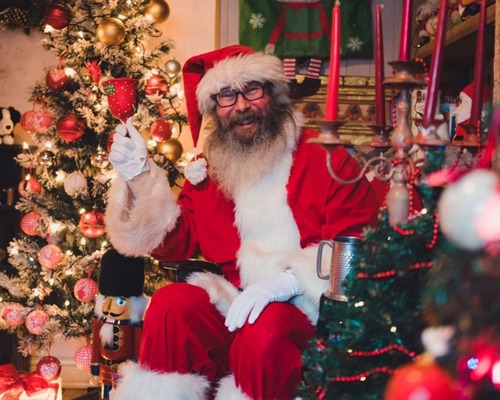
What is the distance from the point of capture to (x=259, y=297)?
2.08 m

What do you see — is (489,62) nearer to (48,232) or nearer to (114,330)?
(114,330)

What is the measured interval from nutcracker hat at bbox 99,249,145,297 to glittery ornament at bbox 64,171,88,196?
0.73 m

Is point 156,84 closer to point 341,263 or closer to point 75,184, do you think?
point 75,184

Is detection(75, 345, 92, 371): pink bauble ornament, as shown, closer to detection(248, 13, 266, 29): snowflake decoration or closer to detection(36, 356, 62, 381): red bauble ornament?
detection(36, 356, 62, 381): red bauble ornament

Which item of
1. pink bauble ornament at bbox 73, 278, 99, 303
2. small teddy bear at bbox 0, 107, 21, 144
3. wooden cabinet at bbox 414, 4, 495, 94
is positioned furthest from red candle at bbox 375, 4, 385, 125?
small teddy bear at bbox 0, 107, 21, 144

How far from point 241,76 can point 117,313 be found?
106 cm

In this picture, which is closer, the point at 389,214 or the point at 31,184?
the point at 389,214

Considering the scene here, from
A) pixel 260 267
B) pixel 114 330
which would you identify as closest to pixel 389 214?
pixel 260 267

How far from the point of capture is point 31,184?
3516 mm

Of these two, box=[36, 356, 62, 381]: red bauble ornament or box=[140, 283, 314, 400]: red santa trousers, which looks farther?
box=[36, 356, 62, 381]: red bauble ornament

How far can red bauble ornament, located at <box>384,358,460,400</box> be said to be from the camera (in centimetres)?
101

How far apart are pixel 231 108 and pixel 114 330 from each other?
989 mm

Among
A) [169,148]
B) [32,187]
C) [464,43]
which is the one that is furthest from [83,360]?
[464,43]

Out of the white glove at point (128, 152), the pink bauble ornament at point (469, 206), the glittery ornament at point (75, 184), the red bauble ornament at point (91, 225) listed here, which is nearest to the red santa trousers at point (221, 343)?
the white glove at point (128, 152)
